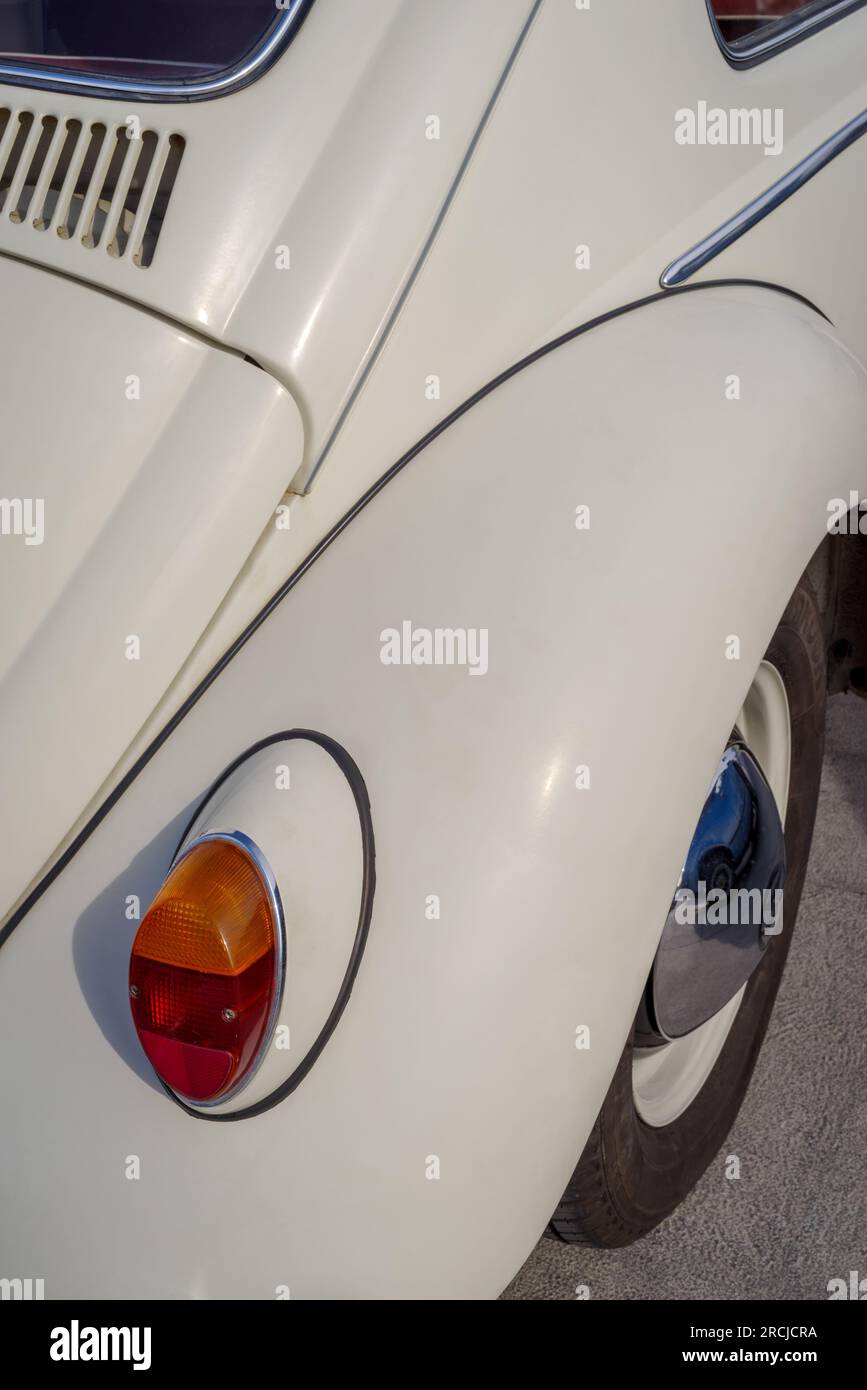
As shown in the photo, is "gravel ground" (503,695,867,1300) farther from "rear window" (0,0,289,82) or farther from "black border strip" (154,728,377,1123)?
"rear window" (0,0,289,82)

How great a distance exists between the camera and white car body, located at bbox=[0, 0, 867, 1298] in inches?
47.7

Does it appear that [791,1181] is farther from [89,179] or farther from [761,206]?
[89,179]

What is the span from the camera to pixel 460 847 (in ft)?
4.15

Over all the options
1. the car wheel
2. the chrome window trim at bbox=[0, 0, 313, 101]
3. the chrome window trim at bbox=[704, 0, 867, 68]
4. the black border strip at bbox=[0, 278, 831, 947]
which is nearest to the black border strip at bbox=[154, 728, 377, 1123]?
the black border strip at bbox=[0, 278, 831, 947]

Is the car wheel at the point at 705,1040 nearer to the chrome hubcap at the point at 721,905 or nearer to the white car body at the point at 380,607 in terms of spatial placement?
the chrome hubcap at the point at 721,905

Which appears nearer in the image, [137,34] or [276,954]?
[276,954]

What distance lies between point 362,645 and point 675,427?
50 centimetres

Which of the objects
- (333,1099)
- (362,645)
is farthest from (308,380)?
(333,1099)

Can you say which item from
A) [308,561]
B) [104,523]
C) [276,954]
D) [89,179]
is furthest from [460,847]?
[89,179]

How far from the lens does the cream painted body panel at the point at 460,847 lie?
1.20 metres

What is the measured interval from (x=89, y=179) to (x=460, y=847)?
0.95 metres

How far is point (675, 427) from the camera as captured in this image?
1.52 meters

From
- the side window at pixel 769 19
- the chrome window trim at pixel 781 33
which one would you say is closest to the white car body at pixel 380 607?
the chrome window trim at pixel 781 33
